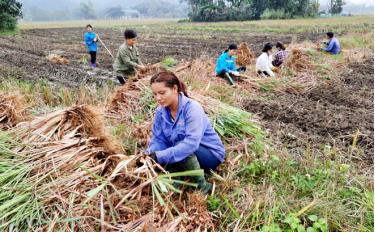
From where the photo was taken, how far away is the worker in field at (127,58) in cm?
→ 560

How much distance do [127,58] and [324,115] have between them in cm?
307

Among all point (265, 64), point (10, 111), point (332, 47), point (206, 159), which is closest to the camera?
point (206, 159)

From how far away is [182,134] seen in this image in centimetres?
281

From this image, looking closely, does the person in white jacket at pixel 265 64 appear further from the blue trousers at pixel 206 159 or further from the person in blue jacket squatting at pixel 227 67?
the blue trousers at pixel 206 159

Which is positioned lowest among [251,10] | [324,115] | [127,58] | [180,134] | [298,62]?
[324,115]

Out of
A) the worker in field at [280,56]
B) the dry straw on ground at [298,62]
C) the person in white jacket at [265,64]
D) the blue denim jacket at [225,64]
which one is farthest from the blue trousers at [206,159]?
the worker in field at [280,56]

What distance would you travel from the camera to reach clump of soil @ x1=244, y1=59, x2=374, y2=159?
4410 mm

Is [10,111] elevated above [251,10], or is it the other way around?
[251,10]

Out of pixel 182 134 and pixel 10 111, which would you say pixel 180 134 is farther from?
pixel 10 111

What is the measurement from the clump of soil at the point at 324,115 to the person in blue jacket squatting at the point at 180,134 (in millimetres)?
1501

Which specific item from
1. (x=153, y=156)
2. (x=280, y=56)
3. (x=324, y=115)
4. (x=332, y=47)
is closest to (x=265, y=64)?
(x=280, y=56)

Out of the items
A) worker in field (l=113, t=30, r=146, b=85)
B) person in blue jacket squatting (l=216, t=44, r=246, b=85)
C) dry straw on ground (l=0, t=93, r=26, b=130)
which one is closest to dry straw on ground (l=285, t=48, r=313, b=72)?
person in blue jacket squatting (l=216, t=44, r=246, b=85)

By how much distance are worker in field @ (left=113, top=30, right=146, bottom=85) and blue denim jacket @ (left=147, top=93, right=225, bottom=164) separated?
2590 millimetres

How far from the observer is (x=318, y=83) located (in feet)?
23.8
